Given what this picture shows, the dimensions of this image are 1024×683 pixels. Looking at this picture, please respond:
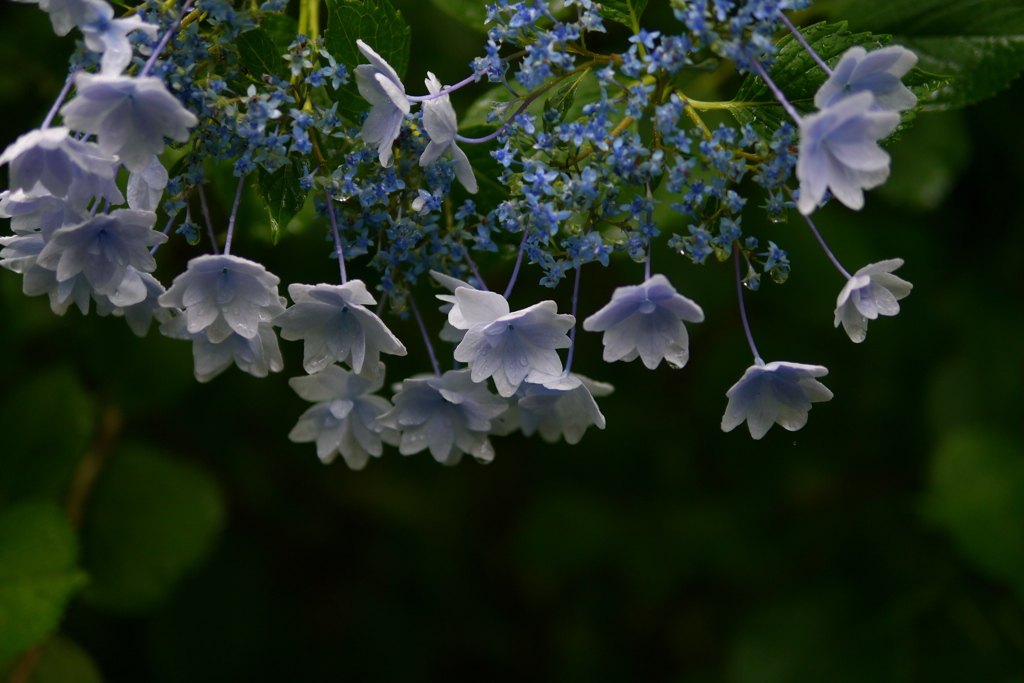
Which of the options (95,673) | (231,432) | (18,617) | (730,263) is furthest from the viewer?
(231,432)

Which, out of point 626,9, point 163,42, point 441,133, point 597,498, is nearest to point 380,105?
point 441,133

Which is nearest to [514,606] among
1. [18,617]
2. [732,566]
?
[732,566]

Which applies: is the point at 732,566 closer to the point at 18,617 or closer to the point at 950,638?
the point at 950,638

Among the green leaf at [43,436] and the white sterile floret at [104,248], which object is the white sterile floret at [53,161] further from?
the green leaf at [43,436]

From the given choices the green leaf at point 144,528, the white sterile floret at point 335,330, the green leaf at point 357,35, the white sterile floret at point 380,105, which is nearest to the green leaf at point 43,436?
the green leaf at point 144,528

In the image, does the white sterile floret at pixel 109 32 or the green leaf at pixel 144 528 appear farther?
the green leaf at pixel 144 528

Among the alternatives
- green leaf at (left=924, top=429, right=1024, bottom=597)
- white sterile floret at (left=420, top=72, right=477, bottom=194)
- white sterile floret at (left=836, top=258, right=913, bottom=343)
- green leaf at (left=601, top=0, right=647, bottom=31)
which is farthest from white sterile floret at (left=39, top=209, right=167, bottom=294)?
green leaf at (left=924, top=429, right=1024, bottom=597)

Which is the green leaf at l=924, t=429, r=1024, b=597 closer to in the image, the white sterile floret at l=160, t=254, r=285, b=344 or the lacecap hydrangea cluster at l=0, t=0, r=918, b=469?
the lacecap hydrangea cluster at l=0, t=0, r=918, b=469
